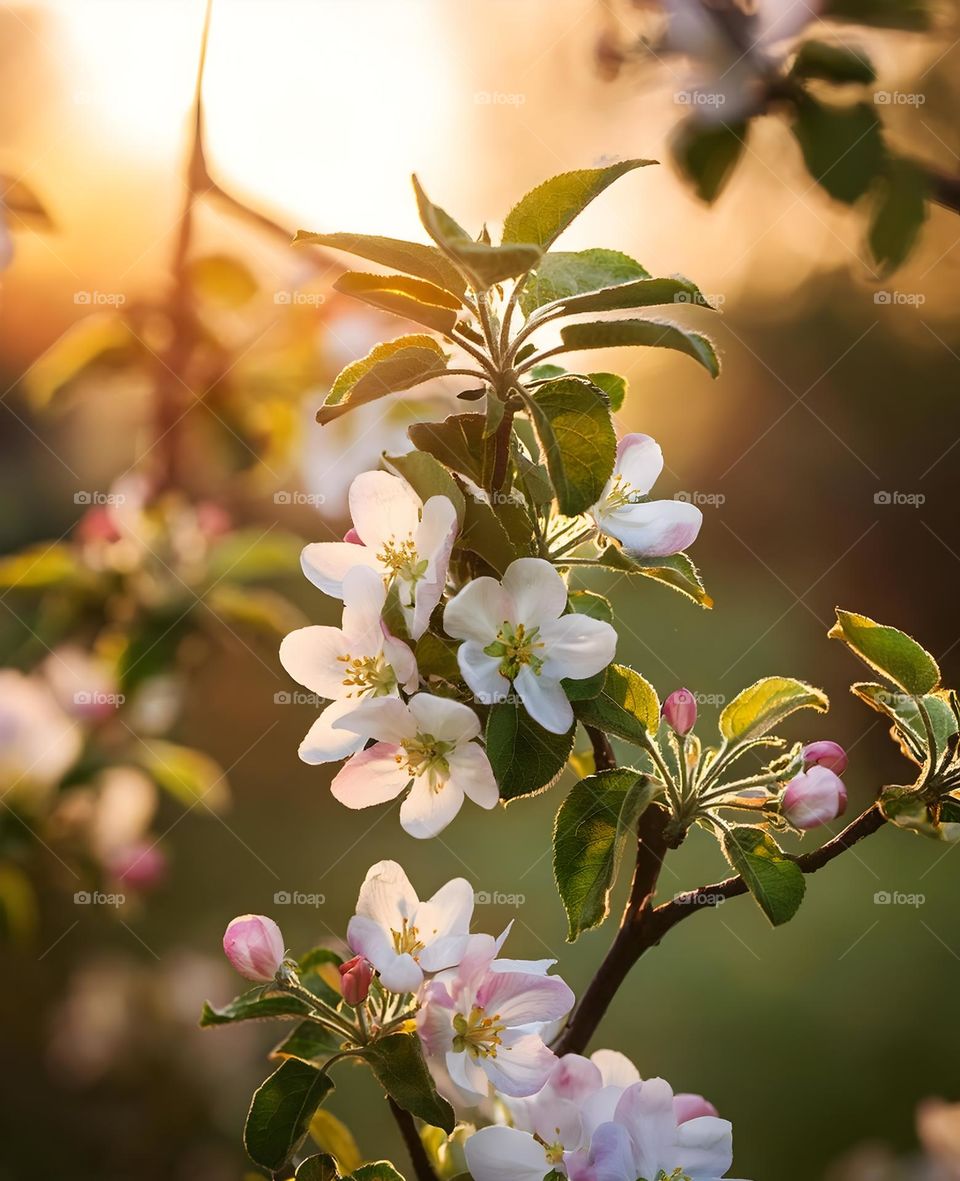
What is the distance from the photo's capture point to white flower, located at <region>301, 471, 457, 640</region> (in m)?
0.52

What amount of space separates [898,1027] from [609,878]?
114 inches

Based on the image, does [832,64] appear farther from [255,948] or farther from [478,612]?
[255,948]

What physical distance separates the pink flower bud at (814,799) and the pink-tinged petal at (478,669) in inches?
6.5

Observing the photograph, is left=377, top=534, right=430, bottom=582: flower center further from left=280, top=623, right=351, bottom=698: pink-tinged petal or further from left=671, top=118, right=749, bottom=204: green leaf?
left=671, top=118, right=749, bottom=204: green leaf

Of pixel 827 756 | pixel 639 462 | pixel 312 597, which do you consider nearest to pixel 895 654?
pixel 827 756

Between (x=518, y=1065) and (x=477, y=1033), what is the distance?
26mm

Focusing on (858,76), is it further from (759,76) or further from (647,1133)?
(647,1133)

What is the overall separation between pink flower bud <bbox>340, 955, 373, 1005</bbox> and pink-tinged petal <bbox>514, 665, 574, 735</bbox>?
15 centimetres

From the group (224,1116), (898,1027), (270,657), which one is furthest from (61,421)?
(898,1027)

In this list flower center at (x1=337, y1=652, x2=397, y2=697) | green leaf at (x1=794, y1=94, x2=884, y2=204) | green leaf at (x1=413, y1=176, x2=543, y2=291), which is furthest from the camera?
green leaf at (x1=794, y1=94, x2=884, y2=204)

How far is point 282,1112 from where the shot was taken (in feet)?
1.87

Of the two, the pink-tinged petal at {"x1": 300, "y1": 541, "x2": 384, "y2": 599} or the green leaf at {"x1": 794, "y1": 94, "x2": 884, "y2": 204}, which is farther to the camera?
the green leaf at {"x1": 794, "y1": 94, "x2": 884, "y2": 204}

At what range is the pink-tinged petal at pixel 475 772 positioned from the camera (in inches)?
21.2

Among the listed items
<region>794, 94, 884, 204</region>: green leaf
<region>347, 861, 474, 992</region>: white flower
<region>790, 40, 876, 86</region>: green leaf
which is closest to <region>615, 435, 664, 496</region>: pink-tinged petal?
<region>347, 861, 474, 992</region>: white flower
